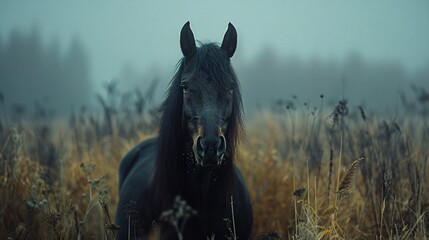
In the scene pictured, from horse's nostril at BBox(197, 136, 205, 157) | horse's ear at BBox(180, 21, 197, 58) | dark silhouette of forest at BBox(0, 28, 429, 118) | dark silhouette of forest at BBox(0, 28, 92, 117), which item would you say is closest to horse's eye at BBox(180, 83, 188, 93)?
horse's ear at BBox(180, 21, 197, 58)

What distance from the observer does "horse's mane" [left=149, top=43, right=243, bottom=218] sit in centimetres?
294

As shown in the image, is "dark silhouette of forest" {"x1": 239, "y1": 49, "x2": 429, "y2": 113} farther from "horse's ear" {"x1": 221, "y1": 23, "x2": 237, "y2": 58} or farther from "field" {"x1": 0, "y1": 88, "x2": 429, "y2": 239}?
"horse's ear" {"x1": 221, "y1": 23, "x2": 237, "y2": 58}

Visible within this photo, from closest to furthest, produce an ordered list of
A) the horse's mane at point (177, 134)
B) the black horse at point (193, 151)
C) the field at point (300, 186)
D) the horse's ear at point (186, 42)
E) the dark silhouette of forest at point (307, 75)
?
the black horse at point (193, 151), the horse's mane at point (177, 134), the horse's ear at point (186, 42), the field at point (300, 186), the dark silhouette of forest at point (307, 75)

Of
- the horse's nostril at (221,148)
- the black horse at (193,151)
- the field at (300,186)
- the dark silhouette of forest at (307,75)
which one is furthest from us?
the dark silhouette of forest at (307,75)

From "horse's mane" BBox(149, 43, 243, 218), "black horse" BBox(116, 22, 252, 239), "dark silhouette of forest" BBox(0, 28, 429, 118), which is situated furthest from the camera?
"dark silhouette of forest" BBox(0, 28, 429, 118)

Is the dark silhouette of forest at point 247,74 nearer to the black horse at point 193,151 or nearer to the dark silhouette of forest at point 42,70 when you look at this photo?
the dark silhouette of forest at point 42,70

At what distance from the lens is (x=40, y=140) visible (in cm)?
589

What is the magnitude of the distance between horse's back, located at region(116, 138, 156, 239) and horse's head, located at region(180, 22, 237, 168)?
0.63m

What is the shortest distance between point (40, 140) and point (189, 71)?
12.1 feet

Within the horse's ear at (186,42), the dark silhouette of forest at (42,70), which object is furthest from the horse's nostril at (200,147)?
the dark silhouette of forest at (42,70)

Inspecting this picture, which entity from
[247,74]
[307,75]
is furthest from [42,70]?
[307,75]

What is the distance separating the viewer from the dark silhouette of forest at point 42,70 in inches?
2461

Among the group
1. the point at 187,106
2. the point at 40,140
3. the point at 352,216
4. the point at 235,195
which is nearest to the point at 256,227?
the point at 352,216

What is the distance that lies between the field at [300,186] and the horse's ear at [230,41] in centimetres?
61
